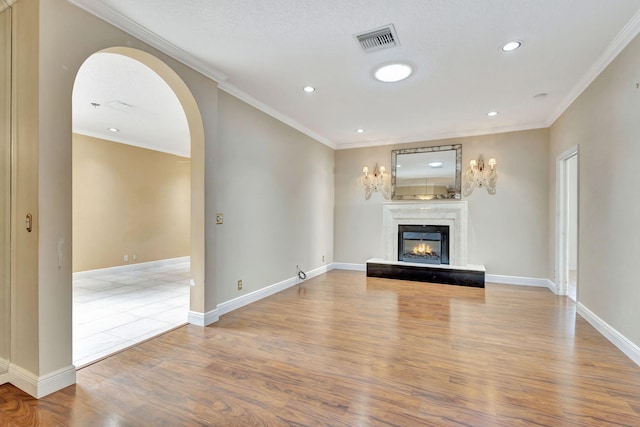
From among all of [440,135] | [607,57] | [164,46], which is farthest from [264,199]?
[607,57]

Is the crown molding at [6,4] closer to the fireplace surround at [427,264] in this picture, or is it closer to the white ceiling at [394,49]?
the white ceiling at [394,49]

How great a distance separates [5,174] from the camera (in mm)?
2162

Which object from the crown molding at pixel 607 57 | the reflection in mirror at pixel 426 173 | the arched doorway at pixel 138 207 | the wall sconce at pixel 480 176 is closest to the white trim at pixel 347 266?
the reflection in mirror at pixel 426 173

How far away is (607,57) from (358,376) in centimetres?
363

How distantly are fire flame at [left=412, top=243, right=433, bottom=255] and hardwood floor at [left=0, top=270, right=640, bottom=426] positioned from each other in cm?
225

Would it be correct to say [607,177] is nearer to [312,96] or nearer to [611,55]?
[611,55]

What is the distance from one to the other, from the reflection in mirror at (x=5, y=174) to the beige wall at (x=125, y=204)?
4.03m

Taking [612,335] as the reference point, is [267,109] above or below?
above

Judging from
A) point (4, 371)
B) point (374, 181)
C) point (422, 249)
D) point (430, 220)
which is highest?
point (374, 181)

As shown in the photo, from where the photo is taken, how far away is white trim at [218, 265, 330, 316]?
145 inches

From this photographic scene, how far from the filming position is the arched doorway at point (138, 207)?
10.5ft

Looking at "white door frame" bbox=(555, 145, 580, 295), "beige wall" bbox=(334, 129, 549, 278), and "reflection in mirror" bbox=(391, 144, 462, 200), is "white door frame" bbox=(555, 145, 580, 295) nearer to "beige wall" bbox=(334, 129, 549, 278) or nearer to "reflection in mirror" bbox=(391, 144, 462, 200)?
"beige wall" bbox=(334, 129, 549, 278)

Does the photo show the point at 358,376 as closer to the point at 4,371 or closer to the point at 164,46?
the point at 4,371

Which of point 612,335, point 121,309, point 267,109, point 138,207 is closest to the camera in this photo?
point 612,335
